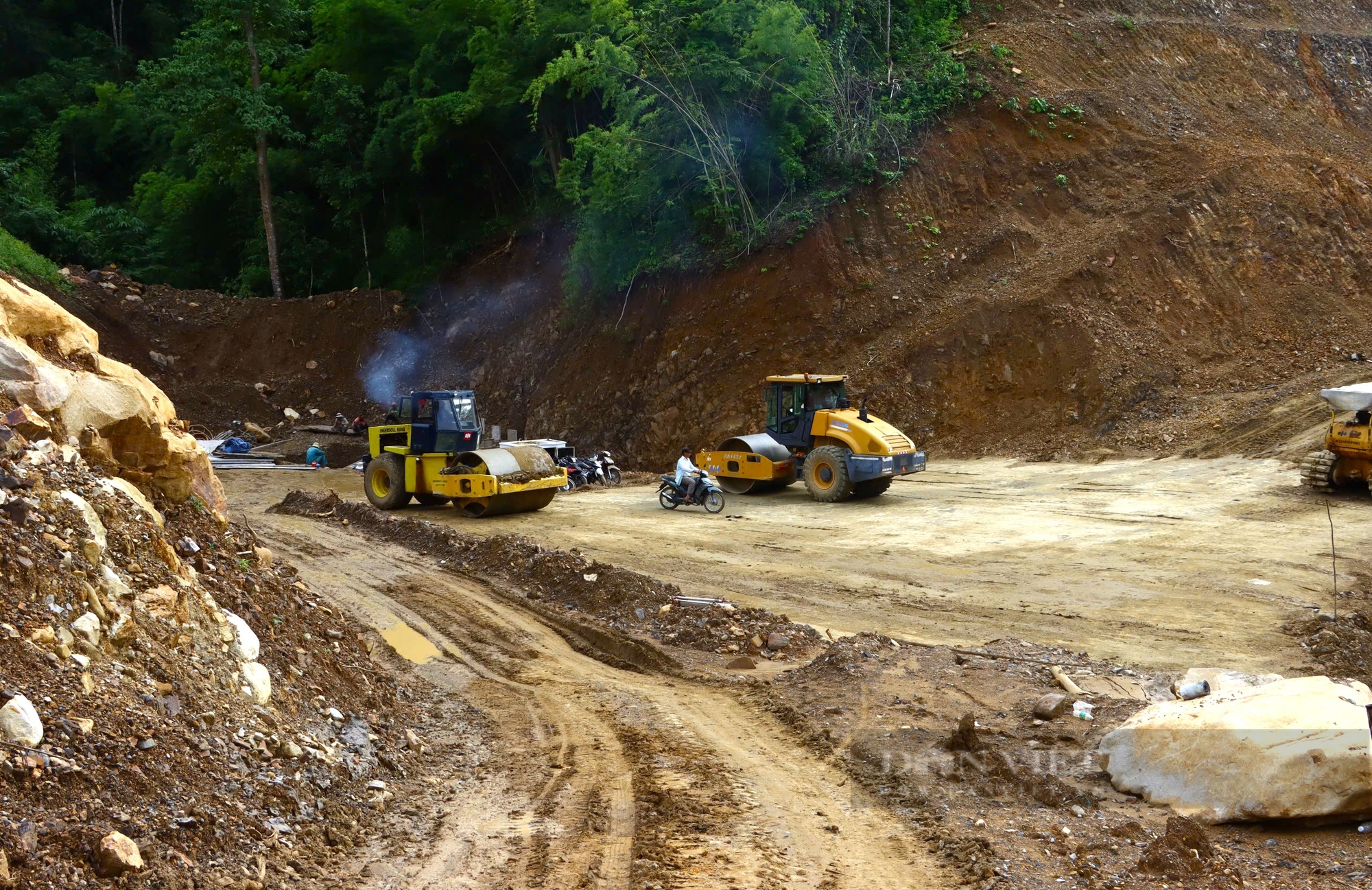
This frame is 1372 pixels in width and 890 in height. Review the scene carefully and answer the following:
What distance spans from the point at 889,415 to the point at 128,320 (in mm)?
23149

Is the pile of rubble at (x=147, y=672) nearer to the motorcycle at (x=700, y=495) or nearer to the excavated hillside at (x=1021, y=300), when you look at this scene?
Result: the motorcycle at (x=700, y=495)

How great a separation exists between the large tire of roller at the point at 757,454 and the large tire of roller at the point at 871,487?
1.27 meters

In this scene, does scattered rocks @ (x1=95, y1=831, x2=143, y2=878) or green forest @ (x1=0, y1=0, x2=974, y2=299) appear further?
green forest @ (x1=0, y1=0, x2=974, y2=299)

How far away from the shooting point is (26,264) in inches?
1302

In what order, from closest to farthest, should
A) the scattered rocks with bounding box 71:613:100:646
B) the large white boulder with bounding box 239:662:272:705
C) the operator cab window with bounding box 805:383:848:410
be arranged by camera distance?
1. the scattered rocks with bounding box 71:613:100:646
2. the large white boulder with bounding box 239:662:272:705
3. the operator cab window with bounding box 805:383:848:410

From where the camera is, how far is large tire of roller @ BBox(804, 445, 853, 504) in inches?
811

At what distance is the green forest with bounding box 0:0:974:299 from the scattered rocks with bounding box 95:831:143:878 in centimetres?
2618

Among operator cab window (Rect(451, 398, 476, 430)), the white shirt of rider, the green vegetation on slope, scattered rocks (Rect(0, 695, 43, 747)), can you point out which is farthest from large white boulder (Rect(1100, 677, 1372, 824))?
the green vegetation on slope

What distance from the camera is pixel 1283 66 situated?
35.0m

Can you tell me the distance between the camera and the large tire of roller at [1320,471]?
18594mm

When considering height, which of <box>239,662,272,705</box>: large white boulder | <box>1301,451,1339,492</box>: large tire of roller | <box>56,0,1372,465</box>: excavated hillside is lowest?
<box>239,662,272,705</box>: large white boulder

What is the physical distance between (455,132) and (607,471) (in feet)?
52.6

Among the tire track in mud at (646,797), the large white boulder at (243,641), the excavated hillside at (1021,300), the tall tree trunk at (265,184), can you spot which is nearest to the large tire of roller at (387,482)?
the excavated hillside at (1021,300)

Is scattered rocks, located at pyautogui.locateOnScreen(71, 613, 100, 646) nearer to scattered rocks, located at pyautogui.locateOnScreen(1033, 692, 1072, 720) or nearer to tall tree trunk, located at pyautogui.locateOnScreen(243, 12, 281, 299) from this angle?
scattered rocks, located at pyautogui.locateOnScreen(1033, 692, 1072, 720)
